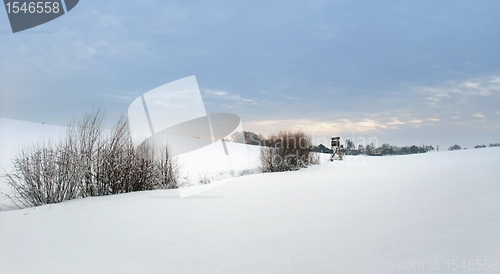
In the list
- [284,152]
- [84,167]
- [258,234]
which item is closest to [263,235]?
[258,234]

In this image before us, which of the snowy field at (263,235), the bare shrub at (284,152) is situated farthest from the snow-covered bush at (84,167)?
the bare shrub at (284,152)

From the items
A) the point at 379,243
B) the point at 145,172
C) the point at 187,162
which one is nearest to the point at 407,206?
the point at 379,243

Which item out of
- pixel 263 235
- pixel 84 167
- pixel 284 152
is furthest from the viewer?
pixel 284 152

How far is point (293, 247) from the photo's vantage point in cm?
292

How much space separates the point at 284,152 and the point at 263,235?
1005 cm

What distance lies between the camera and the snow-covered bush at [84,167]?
6.04m

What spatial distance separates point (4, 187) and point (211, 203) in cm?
693

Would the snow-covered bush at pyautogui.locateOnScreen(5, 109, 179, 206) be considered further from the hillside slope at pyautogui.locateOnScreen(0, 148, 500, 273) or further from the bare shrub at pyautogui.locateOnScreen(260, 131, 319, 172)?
the bare shrub at pyautogui.locateOnScreen(260, 131, 319, 172)

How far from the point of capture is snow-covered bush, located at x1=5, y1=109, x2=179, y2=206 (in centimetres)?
604

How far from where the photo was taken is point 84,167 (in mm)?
6402

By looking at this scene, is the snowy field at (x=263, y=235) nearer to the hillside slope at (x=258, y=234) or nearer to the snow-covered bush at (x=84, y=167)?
the hillside slope at (x=258, y=234)

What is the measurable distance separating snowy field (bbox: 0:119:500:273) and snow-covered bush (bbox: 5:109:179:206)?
84cm

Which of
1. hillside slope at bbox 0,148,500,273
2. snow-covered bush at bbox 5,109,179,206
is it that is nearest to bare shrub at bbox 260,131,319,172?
snow-covered bush at bbox 5,109,179,206

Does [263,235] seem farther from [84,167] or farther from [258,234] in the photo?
[84,167]
